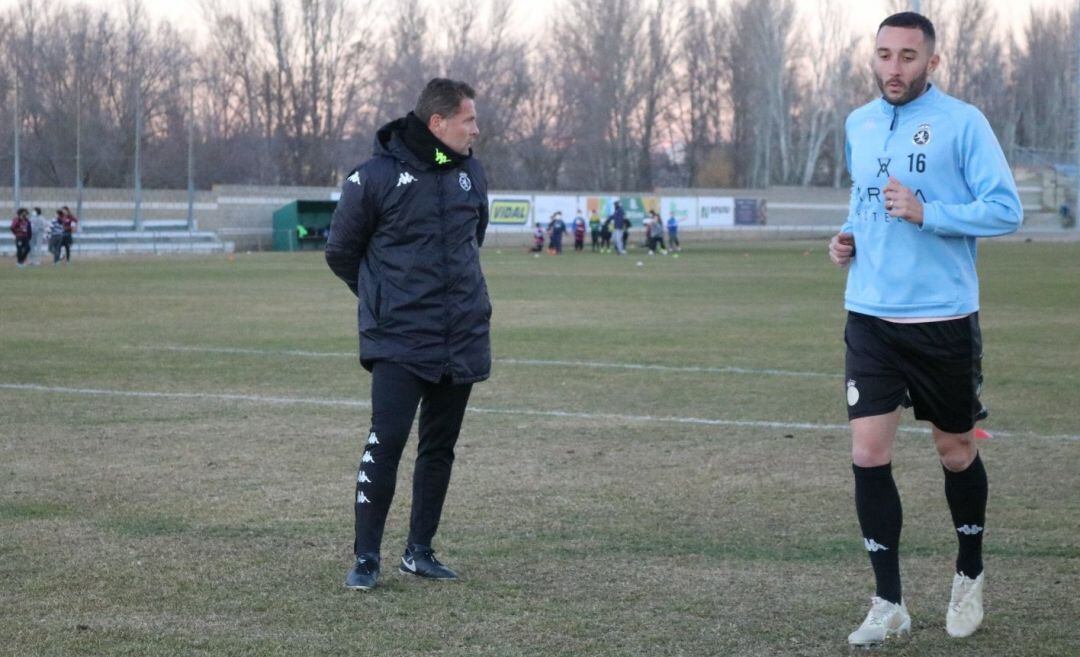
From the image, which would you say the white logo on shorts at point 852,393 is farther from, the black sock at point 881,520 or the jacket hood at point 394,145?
the jacket hood at point 394,145

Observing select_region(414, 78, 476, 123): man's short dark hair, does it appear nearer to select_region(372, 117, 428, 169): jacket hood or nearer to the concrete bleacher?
select_region(372, 117, 428, 169): jacket hood

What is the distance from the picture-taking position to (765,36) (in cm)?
9356

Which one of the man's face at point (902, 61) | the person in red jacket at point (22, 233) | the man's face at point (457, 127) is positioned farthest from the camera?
the person in red jacket at point (22, 233)

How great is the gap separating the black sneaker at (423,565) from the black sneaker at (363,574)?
0.69ft

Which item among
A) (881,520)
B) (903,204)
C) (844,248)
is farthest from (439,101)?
(881,520)

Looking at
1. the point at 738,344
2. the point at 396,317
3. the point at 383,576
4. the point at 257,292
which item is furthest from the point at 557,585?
the point at 257,292

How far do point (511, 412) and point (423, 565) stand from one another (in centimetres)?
518

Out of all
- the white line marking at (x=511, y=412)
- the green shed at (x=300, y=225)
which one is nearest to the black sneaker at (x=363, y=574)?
the white line marking at (x=511, y=412)

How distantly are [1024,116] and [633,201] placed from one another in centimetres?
4775

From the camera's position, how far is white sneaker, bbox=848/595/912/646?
4.96 m

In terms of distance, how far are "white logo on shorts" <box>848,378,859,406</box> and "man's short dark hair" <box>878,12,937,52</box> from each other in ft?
3.81

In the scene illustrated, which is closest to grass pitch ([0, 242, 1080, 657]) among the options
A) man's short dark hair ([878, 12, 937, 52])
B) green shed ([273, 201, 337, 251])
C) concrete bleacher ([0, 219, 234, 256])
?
man's short dark hair ([878, 12, 937, 52])

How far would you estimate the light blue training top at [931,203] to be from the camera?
493cm

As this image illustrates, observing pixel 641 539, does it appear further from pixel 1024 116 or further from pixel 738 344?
pixel 1024 116
